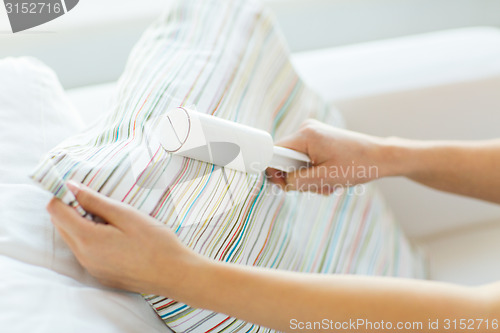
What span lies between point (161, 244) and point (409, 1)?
1.49m

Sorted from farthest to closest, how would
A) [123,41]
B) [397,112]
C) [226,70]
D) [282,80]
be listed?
1. [123,41]
2. [397,112]
3. [282,80]
4. [226,70]

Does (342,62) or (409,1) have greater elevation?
(409,1)

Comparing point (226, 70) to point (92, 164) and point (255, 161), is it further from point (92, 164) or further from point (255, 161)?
point (92, 164)

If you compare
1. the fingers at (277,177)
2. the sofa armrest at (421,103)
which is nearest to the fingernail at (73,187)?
the fingers at (277,177)

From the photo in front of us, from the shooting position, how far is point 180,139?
1.80ft

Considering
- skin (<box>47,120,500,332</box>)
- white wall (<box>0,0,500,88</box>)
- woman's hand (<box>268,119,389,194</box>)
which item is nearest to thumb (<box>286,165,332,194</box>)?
woman's hand (<box>268,119,389,194</box>)

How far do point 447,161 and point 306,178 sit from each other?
220mm

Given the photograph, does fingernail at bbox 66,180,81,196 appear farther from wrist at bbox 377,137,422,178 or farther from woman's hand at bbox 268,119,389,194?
wrist at bbox 377,137,422,178

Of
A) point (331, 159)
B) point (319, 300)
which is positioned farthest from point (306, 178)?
point (319, 300)

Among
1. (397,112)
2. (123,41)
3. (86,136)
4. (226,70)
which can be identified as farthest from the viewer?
(123,41)

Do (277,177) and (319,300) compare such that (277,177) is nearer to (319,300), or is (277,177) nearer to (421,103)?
(319,300)

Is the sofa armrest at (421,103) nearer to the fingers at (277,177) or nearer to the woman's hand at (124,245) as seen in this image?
the fingers at (277,177)

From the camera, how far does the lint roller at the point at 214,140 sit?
55cm

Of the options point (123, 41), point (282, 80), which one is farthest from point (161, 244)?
point (123, 41)
